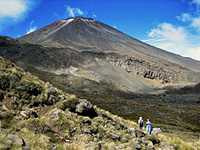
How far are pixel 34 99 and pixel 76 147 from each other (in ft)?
11.8

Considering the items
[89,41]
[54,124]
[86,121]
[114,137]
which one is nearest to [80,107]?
[86,121]

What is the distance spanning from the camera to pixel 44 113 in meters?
6.71

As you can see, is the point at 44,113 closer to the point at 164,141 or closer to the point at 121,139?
the point at 121,139

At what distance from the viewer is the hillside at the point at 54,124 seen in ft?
15.7

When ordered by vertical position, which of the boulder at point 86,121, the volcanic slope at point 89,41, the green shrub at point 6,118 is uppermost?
the volcanic slope at point 89,41

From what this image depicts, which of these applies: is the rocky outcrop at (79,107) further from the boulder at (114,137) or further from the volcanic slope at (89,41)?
the volcanic slope at (89,41)

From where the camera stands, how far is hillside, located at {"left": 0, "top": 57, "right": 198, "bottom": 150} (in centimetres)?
477

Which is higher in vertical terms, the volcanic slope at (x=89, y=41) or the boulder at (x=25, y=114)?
the volcanic slope at (x=89, y=41)

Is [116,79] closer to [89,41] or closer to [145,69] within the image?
[145,69]

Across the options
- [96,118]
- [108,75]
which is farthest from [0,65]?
[108,75]

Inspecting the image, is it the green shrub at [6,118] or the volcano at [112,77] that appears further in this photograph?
the volcano at [112,77]

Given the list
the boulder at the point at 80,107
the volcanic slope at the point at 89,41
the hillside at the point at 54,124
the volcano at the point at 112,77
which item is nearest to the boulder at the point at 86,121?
the hillside at the point at 54,124

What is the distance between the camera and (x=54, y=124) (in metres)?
6.03

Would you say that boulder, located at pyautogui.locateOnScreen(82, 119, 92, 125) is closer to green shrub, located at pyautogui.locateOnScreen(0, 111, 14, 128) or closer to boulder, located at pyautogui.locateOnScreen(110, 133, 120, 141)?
boulder, located at pyautogui.locateOnScreen(110, 133, 120, 141)
